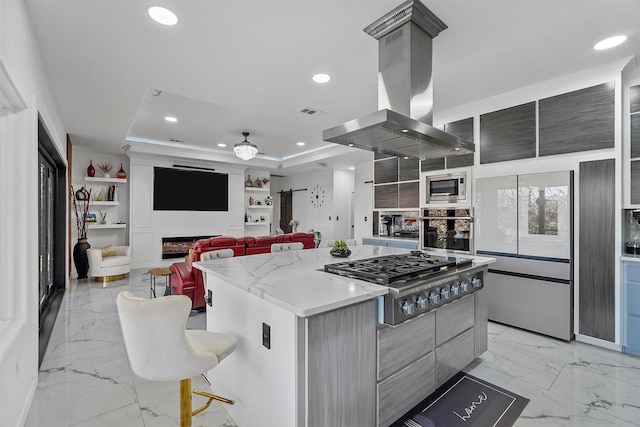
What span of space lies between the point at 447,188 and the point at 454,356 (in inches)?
91.6

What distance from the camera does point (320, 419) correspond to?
1405 mm

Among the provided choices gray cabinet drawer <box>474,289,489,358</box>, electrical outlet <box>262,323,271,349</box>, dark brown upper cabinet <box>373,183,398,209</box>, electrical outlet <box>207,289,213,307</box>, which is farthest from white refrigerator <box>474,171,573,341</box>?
electrical outlet <box>207,289,213,307</box>

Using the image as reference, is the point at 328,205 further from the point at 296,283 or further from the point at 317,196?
the point at 296,283

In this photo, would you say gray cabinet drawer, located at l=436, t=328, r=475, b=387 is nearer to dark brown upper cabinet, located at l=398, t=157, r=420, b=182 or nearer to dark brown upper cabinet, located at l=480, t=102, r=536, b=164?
dark brown upper cabinet, located at l=480, t=102, r=536, b=164

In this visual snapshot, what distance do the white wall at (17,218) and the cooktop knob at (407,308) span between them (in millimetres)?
2021

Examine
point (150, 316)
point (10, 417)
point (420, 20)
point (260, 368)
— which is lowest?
point (10, 417)

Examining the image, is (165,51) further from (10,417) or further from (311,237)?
(311,237)

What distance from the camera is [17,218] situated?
1.83 metres

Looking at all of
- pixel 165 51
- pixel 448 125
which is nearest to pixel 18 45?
pixel 165 51

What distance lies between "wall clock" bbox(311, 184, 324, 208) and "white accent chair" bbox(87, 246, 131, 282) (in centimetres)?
489

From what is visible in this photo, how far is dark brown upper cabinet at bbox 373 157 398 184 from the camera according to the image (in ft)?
17.0

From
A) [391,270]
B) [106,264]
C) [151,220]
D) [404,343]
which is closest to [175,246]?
[151,220]

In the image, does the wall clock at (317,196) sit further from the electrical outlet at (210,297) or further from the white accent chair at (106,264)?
the electrical outlet at (210,297)

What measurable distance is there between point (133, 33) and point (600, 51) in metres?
3.77
